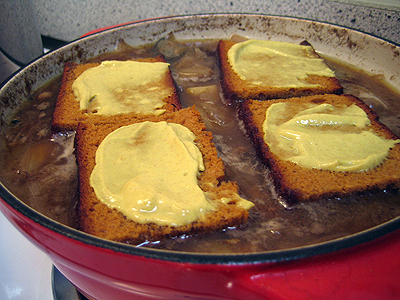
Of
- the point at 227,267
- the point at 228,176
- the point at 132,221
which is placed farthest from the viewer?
the point at 228,176

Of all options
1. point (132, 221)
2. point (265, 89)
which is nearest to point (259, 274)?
point (132, 221)

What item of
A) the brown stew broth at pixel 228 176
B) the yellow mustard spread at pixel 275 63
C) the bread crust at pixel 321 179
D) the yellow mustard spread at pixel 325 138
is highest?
the yellow mustard spread at pixel 275 63

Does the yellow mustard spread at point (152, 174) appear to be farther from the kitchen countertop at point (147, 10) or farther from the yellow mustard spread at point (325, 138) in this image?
the kitchen countertop at point (147, 10)

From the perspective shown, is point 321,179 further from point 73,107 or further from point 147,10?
point 147,10

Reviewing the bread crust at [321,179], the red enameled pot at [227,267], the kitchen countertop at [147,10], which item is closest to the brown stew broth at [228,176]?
the bread crust at [321,179]

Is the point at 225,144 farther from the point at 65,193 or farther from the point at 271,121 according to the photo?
the point at 65,193

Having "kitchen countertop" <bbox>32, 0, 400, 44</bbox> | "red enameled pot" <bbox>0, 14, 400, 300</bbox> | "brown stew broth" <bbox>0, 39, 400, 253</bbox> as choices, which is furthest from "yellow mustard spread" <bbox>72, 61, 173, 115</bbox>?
"kitchen countertop" <bbox>32, 0, 400, 44</bbox>
